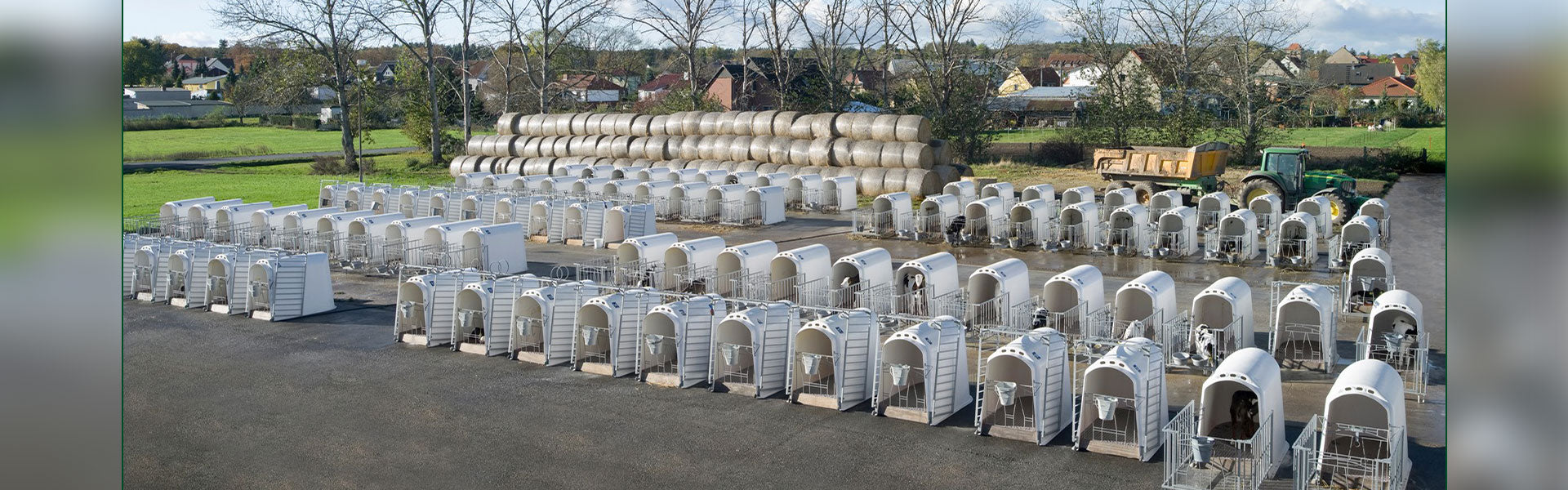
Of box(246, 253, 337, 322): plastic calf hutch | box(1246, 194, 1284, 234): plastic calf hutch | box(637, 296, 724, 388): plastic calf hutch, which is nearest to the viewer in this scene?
box(637, 296, 724, 388): plastic calf hutch

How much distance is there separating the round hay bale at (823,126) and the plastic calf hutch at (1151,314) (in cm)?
2560

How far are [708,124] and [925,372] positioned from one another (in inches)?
1382

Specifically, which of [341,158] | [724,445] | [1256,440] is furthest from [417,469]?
[341,158]

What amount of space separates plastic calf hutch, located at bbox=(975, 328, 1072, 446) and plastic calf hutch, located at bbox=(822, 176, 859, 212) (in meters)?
24.7

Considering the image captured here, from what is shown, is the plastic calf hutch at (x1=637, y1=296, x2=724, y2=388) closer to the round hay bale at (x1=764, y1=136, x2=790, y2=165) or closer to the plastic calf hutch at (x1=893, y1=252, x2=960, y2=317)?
the plastic calf hutch at (x1=893, y1=252, x2=960, y2=317)

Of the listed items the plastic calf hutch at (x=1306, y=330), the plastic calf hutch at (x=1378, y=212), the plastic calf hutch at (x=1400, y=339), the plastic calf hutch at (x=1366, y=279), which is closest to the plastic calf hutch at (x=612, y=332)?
the plastic calf hutch at (x=1306, y=330)

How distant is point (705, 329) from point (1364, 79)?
294 ft

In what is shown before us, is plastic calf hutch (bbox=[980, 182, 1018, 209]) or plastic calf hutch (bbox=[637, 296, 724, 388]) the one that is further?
plastic calf hutch (bbox=[980, 182, 1018, 209])

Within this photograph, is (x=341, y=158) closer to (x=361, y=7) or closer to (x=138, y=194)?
(x=361, y=7)

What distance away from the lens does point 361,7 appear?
60688 millimetres

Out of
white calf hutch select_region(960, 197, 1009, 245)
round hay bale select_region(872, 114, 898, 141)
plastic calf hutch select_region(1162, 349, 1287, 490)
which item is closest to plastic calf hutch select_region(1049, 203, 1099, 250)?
white calf hutch select_region(960, 197, 1009, 245)

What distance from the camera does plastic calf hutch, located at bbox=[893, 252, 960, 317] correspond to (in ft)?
70.7

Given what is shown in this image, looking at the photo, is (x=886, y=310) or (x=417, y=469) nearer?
(x=417, y=469)

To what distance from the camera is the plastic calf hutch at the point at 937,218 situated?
32406mm
